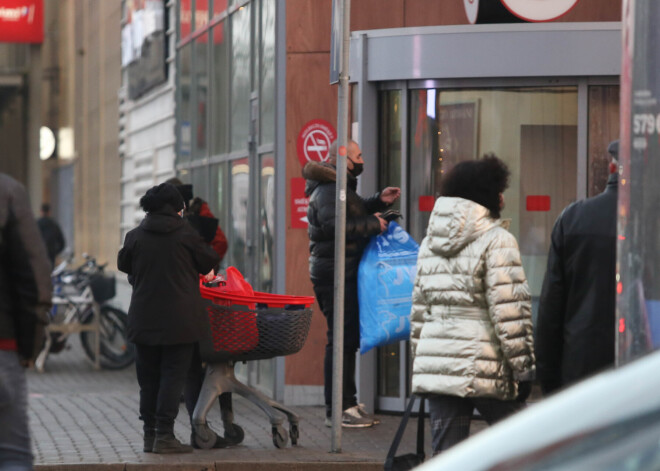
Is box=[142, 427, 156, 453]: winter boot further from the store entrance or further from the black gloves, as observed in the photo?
the black gloves

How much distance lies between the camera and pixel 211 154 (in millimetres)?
14023

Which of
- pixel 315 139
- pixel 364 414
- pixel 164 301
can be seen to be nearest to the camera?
pixel 164 301

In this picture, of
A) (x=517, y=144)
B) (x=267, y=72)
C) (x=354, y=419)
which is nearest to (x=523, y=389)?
(x=354, y=419)

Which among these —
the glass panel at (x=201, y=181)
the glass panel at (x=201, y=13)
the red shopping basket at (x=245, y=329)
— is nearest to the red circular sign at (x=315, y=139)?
the red shopping basket at (x=245, y=329)

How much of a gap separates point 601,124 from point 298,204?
246 cm

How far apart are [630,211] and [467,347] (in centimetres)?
102

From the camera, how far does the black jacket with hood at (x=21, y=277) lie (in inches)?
189

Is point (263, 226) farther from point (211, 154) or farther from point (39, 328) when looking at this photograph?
point (39, 328)

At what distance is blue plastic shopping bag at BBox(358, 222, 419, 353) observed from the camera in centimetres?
784

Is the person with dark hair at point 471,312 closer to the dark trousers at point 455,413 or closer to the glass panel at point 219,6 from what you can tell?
the dark trousers at point 455,413

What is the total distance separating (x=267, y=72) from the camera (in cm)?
1096

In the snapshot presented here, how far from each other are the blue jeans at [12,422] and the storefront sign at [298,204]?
5.57m

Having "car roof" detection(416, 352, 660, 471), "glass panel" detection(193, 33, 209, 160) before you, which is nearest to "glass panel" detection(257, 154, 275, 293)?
"glass panel" detection(193, 33, 209, 160)

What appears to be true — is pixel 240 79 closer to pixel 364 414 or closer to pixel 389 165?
pixel 389 165
